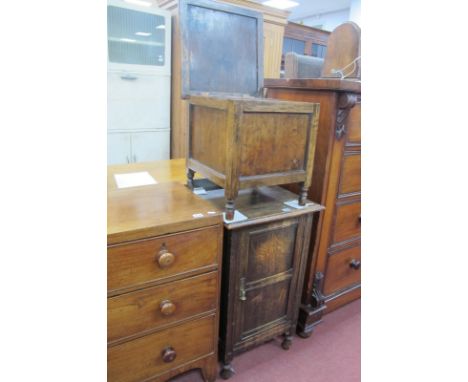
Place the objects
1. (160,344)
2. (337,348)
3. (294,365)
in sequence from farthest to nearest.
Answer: (337,348), (294,365), (160,344)

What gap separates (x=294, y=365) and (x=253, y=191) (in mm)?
783

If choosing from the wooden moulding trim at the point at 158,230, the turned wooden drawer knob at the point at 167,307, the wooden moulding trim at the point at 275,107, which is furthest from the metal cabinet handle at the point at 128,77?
the turned wooden drawer knob at the point at 167,307

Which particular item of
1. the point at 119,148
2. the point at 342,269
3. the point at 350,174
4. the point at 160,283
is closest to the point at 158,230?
the point at 160,283

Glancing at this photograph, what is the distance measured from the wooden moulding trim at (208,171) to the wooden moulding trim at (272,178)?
0.07m

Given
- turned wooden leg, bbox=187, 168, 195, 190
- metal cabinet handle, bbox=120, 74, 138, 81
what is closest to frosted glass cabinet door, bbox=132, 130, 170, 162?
metal cabinet handle, bbox=120, 74, 138, 81

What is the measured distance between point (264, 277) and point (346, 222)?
562mm

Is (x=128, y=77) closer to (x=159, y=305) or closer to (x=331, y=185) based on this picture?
(x=331, y=185)

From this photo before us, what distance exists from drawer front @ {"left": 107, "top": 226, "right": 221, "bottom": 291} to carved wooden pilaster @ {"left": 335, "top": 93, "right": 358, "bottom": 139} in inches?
26.1

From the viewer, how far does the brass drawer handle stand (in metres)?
0.95

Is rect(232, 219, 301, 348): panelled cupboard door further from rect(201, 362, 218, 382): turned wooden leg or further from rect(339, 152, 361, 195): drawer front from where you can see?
rect(339, 152, 361, 195): drawer front
